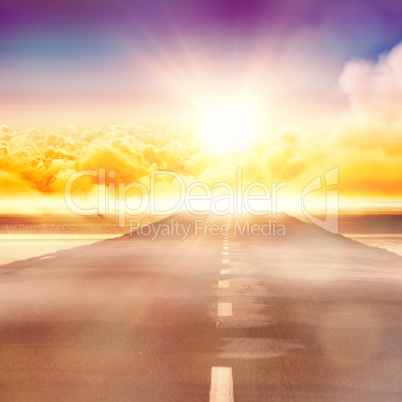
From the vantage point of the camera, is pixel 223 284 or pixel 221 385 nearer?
pixel 221 385

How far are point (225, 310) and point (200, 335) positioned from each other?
1.76 meters

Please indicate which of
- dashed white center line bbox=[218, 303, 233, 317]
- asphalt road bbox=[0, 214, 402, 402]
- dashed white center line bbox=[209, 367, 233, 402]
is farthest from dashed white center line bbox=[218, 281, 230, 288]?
dashed white center line bbox=[209, 367, 233, 402]

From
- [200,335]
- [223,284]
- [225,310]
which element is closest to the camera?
[200,335]

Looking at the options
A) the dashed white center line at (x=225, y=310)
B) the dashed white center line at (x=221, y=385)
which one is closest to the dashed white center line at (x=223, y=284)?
the dashed white center line at (x=225, y=310)

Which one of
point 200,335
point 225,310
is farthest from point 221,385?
point 225,310

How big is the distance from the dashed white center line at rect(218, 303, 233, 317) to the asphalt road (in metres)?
0.01

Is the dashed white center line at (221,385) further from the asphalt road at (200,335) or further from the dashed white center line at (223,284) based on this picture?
the dashed white center line at (223,284)

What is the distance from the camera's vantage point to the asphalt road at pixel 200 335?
19.0 feet

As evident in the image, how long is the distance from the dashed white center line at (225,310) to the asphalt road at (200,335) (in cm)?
1

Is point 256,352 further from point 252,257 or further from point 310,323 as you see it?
point 252,257

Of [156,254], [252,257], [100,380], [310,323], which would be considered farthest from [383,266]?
[100,380]

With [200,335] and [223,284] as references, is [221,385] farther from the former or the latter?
[223,284]

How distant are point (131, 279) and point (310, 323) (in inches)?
225

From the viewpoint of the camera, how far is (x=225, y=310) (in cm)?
964
